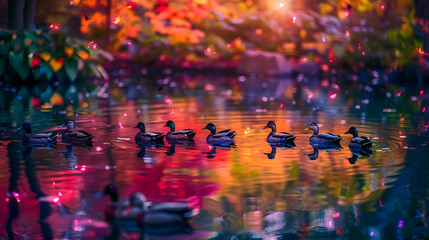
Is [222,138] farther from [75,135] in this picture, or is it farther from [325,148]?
[75,135]

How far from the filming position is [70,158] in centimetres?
951

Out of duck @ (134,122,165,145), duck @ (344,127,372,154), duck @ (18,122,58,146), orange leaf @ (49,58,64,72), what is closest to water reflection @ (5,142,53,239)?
duck @ (18,122,58,146)

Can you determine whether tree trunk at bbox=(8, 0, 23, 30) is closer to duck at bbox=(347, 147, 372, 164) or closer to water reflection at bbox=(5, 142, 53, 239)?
water reflection at bbox=(5, 142, 53, 239)

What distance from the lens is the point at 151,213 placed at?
5.90 meters

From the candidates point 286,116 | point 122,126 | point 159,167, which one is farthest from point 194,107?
point 159,167

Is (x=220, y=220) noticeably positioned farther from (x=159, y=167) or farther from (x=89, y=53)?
(x=89, y=53)

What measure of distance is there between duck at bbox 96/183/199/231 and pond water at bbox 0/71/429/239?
13 cm

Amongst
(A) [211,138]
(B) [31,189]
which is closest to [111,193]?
(B) [31,189]

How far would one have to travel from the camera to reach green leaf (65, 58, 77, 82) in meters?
24.3

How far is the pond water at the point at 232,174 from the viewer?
604 centimetres

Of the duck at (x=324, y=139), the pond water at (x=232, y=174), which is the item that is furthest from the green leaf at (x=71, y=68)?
the duck at (x=324, y=139)

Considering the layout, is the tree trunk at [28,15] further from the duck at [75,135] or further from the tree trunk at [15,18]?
the duck at [75,135]

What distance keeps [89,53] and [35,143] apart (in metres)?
14.0

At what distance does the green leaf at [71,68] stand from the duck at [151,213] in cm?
1867
